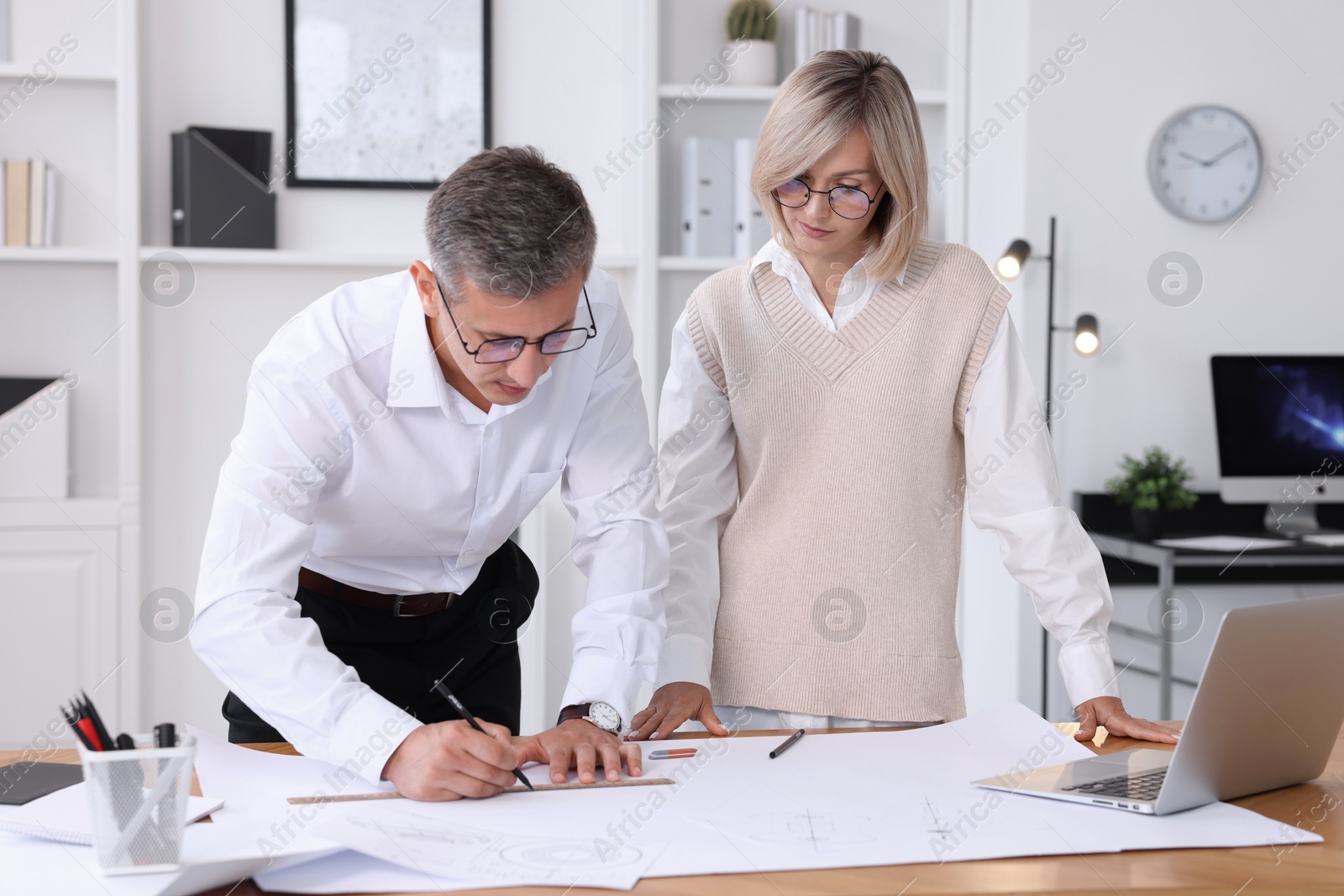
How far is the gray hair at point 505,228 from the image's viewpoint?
4.04 feet

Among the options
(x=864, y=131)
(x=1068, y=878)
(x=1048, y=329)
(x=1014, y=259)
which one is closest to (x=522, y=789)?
(x=1068, y=878)

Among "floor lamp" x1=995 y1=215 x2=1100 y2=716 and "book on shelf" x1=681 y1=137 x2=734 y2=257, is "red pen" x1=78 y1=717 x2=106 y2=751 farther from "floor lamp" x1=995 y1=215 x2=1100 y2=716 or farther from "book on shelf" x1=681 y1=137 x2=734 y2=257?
"book on shelf" x1=681 y1=137 x2=734 y2=257

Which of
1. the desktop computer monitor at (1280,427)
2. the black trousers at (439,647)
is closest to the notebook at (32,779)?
the black trousers at (439,647)

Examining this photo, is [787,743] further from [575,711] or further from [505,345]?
[505,345]

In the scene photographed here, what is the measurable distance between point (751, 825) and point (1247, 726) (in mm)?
491

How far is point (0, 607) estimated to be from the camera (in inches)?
122

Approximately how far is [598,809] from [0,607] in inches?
104

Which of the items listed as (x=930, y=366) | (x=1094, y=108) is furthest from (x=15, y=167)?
(x=1094, y=108)

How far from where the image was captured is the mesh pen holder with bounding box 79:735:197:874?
923 millimetres

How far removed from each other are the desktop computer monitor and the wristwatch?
2.49m

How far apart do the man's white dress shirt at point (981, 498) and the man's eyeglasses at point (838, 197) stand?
0.34ft

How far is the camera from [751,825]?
1.06 metres

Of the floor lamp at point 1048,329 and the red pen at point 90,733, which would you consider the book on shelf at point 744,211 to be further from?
the red pen at point 90,733

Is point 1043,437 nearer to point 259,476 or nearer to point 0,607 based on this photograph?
point 259,476
